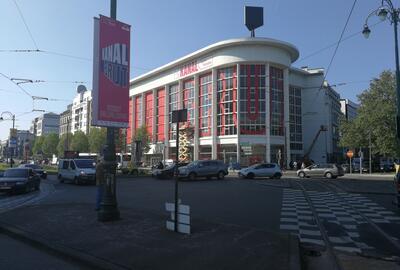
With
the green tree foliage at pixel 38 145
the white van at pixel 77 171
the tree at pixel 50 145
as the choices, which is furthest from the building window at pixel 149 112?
the white van at pixel 77 171

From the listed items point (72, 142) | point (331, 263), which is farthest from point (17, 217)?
point (72, 142)

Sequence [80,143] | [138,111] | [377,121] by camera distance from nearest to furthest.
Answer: [377,121]
[138,111]
[80,143]

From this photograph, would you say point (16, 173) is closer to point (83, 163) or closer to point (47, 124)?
point (83, 163)

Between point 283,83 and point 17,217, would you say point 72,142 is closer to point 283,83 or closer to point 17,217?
point 283,83

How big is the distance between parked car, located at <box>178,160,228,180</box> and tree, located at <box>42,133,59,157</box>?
Answer: 367 ft

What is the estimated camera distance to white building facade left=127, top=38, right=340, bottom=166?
254 feet

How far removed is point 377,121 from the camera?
185ft

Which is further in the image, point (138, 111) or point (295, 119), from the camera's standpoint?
point (138, 111)

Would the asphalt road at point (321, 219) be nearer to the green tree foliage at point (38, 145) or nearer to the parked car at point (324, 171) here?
the parked car at point (324, 171)

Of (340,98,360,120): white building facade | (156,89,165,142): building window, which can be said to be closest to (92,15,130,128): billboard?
(156,89,165,142): building window

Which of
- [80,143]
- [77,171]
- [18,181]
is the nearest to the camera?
[18,181]

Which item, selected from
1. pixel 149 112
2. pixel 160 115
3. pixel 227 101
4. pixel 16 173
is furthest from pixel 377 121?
pixel 149 112

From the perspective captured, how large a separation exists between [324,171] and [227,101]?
133 ft

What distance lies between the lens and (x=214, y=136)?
264 feet
